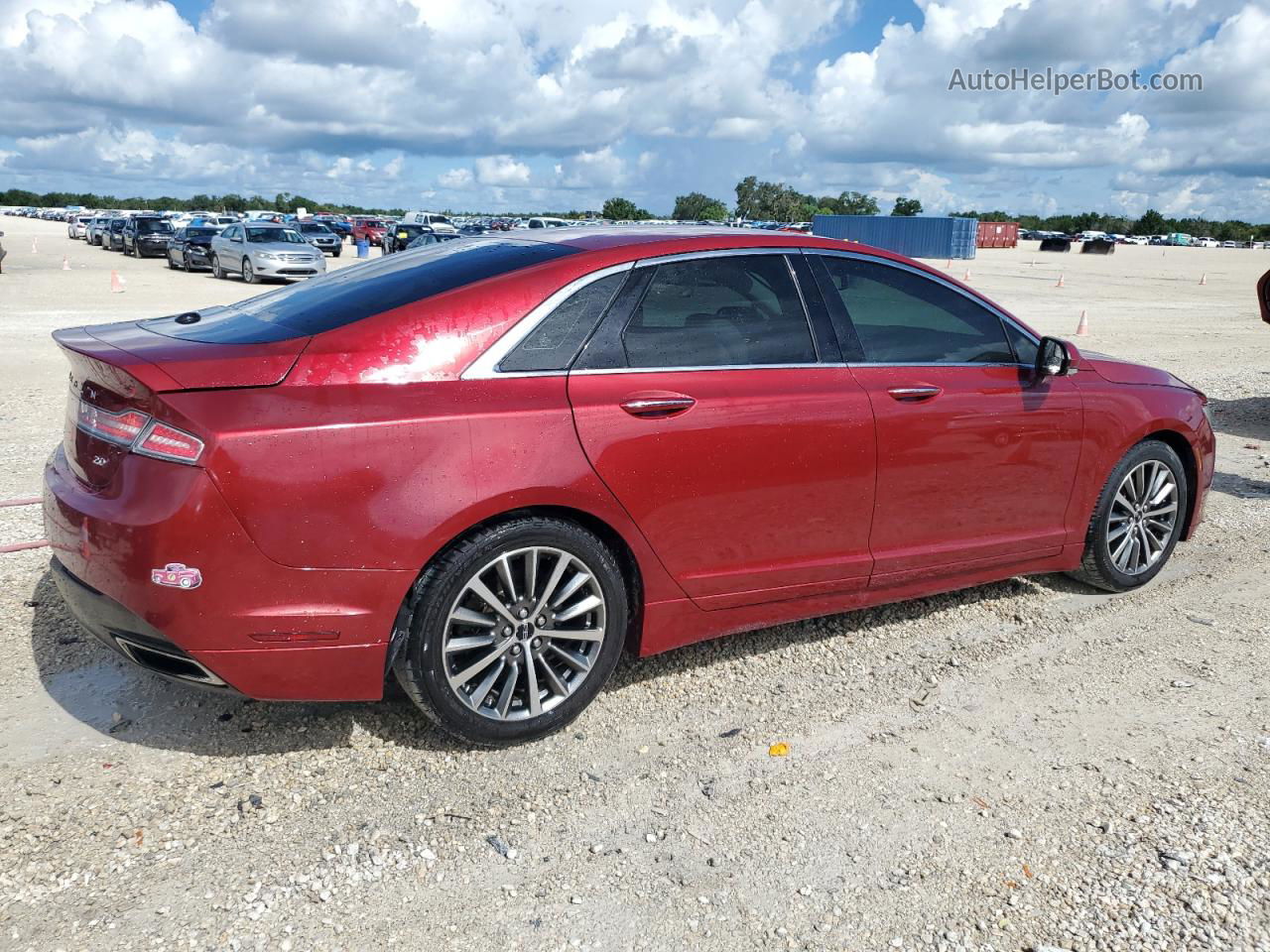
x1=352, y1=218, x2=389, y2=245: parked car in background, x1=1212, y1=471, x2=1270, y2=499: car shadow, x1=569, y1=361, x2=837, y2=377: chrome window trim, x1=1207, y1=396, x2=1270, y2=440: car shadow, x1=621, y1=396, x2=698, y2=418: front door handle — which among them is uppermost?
x1=352, y1=218, x2=389, y2=245: parked car in background

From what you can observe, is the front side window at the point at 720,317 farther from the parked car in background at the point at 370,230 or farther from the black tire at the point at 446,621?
the parked car in background at the point at 370,230

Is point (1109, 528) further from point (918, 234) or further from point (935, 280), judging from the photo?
point (918, 234)

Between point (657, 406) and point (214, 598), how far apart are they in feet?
5.07

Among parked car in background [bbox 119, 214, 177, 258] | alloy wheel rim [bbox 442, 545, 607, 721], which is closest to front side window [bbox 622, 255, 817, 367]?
alloy wheel rim [bbox 442, 545, 607, 721]

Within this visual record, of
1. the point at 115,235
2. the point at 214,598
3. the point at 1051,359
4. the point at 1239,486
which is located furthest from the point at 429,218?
the point at 214,598

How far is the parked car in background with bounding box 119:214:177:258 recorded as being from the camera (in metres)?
38.0

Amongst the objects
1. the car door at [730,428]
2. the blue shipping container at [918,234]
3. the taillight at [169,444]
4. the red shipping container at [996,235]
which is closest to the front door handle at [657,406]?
the car door at [730,428]

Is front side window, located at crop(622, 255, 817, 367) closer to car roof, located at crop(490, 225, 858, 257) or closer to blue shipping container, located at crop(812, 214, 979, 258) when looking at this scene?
car roof, located at crop(490, 225, 858, 257)

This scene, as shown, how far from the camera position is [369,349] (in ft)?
10.9

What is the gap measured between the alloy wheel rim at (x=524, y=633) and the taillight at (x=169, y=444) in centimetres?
90

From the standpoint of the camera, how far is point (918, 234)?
204 feet

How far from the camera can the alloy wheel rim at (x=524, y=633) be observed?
11.3 feet

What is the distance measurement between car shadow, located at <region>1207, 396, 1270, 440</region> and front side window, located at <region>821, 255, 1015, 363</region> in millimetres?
5883

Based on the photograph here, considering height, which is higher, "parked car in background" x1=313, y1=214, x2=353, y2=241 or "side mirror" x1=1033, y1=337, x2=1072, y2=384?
"parked car in background" x1=313, y1=214, x2=353, y2=241
